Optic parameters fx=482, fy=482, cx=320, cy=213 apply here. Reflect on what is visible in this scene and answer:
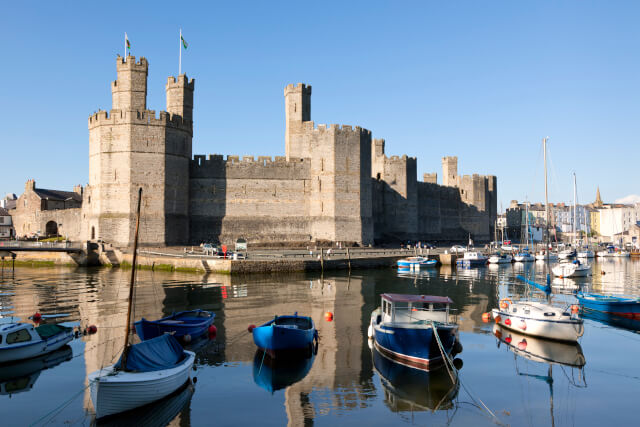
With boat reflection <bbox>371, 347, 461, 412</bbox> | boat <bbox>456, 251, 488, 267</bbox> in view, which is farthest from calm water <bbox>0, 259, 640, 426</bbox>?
boat <bbox>456, 251, 488, 267</bbox>

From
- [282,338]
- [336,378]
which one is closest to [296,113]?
[282,338]

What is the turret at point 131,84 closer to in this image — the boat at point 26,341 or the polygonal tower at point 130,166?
the polygonal tower at point 130,166

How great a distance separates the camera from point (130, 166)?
118ft

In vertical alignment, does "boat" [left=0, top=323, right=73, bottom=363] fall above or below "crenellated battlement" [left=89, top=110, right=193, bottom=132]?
below

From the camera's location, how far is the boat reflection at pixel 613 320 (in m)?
17.2

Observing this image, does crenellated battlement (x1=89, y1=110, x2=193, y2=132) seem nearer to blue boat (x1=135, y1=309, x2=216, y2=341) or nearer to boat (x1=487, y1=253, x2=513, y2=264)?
blue boat (x1=135, y1=309, x2=216, y2=341)

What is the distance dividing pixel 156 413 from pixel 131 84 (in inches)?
1281

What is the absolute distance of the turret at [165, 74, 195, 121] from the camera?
136 feet

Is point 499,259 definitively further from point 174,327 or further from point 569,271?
point 174,327

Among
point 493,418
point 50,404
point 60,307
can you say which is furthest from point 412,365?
point 60,307

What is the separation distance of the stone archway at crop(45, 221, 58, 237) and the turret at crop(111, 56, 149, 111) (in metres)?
22.8

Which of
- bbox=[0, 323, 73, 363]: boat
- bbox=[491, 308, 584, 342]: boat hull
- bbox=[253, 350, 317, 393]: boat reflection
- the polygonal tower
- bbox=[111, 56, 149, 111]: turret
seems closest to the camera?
bbox=[253, 350, 317, 393]: boat reflection

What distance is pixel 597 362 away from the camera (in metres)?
12.6

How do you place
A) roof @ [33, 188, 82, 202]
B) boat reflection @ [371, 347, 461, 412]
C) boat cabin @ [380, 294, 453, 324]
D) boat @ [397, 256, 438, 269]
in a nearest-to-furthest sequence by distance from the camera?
boat reflection @ [371, 347, 461, 412]
boat cabin @ [380, 294, 453, 324]
boat @ [397, 256, 438, 269]
roof @ [33, 188, 82, 202]
